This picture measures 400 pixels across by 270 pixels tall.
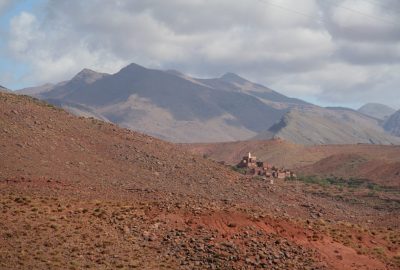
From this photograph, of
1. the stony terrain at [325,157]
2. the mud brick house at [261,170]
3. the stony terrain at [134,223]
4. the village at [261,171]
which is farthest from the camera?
the stony terrain at [325,157]

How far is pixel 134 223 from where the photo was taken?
73.6 ft

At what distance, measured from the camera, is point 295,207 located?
38562mm

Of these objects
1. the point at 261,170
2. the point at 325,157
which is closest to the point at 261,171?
the point at 261,170

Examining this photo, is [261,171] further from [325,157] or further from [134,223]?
[325,157]

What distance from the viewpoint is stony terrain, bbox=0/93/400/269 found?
789 inches

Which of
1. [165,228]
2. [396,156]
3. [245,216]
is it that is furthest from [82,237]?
[396,156]

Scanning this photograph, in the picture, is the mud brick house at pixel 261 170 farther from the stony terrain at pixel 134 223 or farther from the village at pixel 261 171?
the stony terrain at pixel 134 223

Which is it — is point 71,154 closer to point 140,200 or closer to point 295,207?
point 140,200

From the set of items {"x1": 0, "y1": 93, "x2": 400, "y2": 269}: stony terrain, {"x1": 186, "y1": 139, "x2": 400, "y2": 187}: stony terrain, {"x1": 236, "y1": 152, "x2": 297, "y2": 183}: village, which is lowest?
{"x1": 0, "y1": 93, "x2": 400, "y2": 269}: stony terrain

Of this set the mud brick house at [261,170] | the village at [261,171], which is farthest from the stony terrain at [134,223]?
the mud brick house at [261,170]

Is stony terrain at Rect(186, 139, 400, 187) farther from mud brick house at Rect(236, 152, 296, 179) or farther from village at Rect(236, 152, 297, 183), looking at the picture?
mud brick house at Rect(236, 152, 296, 179)

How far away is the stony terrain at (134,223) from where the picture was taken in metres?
20.0

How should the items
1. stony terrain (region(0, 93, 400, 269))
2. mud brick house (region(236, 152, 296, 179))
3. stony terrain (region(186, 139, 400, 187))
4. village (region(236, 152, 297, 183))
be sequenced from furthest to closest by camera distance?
stony terrain (region(186, 139, 400, 187)), mud brick house (region(236, 152, 296, 179)), village (region(236, 152, 297, 183)), stony terrain (region(0, 93, 400, 269))

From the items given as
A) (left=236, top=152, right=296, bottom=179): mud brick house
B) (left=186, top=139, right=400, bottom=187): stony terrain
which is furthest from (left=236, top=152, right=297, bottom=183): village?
(left=186, top=139, right=400, bottom=187): stony terrain
